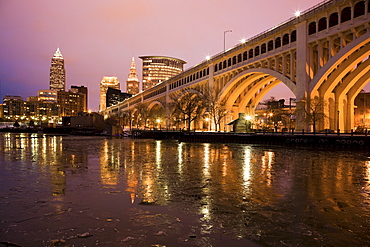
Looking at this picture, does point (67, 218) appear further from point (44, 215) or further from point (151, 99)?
point (151, 99)

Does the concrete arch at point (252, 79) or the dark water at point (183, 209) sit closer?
the dark water at point (183, 209)

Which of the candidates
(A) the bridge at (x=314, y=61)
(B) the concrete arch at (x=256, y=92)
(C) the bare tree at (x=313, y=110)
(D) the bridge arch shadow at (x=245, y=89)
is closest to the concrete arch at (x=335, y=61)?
(A) the bridge at (x=314, y=61)

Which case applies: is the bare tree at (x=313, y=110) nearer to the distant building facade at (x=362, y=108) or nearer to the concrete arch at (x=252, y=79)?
the concrete arch at (x=252, y=79)

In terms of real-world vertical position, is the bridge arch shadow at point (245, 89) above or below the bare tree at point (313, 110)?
above

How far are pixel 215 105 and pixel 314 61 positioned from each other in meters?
25.8

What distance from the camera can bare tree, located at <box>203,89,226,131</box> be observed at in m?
60.1

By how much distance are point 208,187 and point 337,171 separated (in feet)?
28.3

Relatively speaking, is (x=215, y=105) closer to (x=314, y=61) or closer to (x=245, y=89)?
(x=245, y=89)

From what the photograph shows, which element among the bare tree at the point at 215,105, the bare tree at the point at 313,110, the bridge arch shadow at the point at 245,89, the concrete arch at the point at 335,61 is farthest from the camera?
the bare tree at the point at 215,105

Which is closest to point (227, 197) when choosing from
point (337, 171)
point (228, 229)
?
point (228, 229)

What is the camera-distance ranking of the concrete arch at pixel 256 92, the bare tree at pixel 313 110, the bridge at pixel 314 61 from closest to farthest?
the bridge at pixel 314 61
the bare tree at pixel 313 110
the concrete arch at pixel 256 92

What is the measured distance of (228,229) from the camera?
6.34 metres

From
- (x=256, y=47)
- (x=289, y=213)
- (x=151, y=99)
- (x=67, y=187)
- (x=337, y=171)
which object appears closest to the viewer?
(x=289, y=213)

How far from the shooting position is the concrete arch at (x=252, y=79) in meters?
44.1
